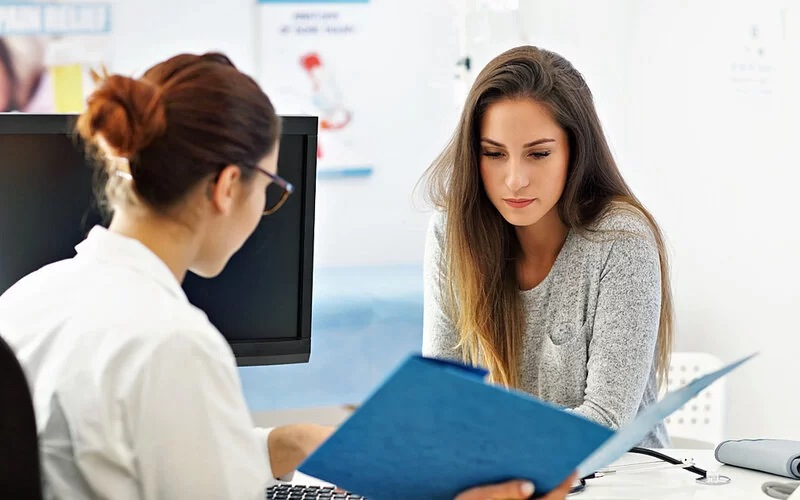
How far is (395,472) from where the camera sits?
0.95 m

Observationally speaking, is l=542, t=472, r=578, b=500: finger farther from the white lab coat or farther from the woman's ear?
the woman's ear

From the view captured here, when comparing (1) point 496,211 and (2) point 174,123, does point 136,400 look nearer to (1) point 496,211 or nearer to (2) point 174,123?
(2) point 174,123

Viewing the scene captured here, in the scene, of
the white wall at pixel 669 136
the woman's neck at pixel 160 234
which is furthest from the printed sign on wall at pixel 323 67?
the woman's neck at pixel 160 234

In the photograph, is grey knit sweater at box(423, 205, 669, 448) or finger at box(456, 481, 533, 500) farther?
grey knit sweater at box(423, 205, 669, 448)

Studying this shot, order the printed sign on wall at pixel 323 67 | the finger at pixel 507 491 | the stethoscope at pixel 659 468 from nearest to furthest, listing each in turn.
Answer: the finger at pixel 507 491, the stethoscope at pixel 659 468, the printed sign on wall at pixel 323 67

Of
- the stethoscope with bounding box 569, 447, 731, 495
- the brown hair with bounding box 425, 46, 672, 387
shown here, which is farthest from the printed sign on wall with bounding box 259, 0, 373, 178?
the stethoscope with bounding box 569, 447, 731, 495

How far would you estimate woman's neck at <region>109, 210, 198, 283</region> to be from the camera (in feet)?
3.10

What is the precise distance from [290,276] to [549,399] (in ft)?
1.87

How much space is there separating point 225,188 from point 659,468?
2.65 feet

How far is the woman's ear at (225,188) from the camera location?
0.93 metres

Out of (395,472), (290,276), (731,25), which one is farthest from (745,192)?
(395,472)

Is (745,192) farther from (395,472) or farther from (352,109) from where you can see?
(395,472)

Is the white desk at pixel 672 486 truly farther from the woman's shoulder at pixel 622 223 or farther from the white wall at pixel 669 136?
the white wall at pixel 669 136

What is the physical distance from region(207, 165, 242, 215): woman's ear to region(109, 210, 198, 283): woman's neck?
5 centimetres
